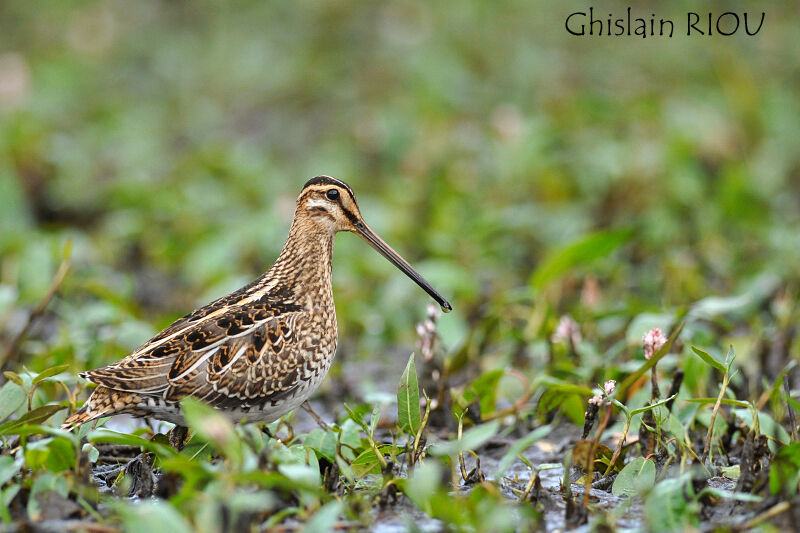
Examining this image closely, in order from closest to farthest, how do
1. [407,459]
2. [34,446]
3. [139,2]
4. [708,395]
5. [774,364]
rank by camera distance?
[34,446]
[407,459]
[708,395]
[774,364]
[139,2]

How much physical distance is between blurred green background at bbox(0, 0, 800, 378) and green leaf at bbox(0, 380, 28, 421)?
876 mm

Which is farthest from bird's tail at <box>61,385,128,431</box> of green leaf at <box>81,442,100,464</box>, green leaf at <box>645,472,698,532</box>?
green leaf at <box>645,472,698,532</box>

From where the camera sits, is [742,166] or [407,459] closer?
[407,459]

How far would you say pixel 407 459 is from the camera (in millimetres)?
3861

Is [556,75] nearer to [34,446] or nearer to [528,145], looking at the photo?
[528,145]

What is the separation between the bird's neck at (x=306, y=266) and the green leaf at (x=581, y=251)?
1.52 meters

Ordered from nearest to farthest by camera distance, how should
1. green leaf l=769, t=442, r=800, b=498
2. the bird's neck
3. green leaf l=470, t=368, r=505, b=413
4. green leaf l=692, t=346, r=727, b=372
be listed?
green leaf l=769, t=442, r=800, b=498
green leaf l=692, t=346, r=727, b=372
the bird's neck
green leaf l=470, t=368, r=505, b=413

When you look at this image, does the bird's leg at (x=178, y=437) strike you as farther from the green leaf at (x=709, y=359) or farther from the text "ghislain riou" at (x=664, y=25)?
the text "ghislain riou" at (x=664, y=25)

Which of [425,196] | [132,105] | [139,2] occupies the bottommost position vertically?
[425,196]

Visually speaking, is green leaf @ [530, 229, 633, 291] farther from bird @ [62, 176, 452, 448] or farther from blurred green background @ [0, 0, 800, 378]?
bird @ [62, 176, 452, 448]

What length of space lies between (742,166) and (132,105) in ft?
18.8

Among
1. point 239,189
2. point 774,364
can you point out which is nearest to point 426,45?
point 239,189

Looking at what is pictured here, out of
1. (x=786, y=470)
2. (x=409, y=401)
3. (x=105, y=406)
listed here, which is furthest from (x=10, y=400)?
(x=786, y=470)

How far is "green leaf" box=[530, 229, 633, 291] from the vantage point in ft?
18.5
